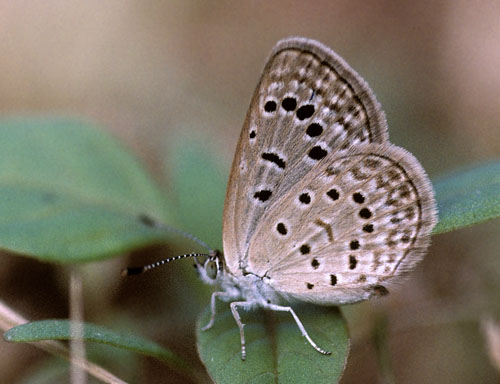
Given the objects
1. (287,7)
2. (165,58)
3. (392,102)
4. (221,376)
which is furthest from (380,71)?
(221,376)

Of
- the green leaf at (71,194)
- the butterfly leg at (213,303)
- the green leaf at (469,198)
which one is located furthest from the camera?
the green leaf at (71,194)

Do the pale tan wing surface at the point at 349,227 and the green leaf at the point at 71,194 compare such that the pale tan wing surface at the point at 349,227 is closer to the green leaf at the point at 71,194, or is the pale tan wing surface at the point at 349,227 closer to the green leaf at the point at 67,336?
the green leaf at the point at 67,336

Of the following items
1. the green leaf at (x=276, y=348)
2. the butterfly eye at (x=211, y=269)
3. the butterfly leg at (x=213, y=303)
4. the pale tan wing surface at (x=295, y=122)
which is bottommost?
the green leaf at (x=276, y=348)

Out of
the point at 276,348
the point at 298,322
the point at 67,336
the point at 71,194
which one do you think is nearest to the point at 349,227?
the point at 298,322

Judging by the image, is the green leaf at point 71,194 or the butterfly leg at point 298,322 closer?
the butterfly leg at point 298,322

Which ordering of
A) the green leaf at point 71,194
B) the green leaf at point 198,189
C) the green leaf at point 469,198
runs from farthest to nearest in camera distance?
1. the green leaf at point 198,189
2. the green leaf at point 71,194
3. the green leaf at point 469,198

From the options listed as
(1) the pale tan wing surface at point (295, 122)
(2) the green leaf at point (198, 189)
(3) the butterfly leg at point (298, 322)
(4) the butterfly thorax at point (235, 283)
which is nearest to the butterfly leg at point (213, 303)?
(4) the butterfly thorax at point (235, 283)

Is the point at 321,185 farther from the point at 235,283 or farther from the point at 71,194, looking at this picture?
the point at 71,194

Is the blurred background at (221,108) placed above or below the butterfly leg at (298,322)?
above
